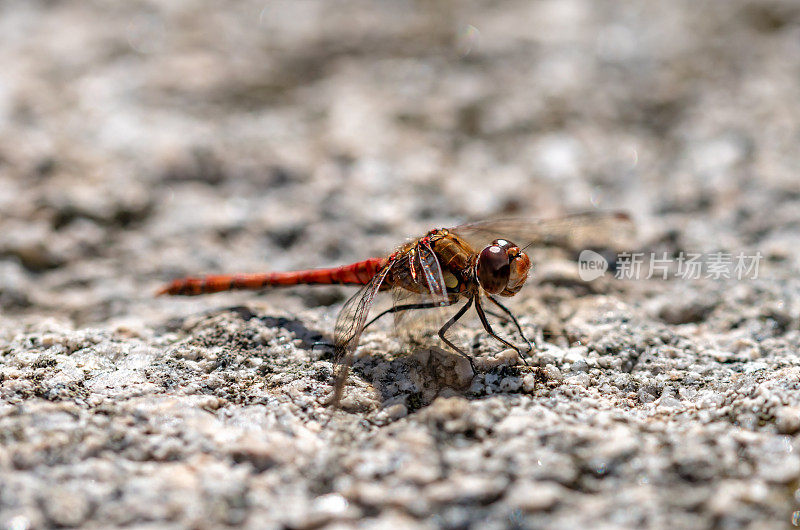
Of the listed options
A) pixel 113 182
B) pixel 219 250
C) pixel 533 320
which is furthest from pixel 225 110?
pixel 533 320

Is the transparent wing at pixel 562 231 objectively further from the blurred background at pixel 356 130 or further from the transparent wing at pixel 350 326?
the transparent wing at pixel 350 326

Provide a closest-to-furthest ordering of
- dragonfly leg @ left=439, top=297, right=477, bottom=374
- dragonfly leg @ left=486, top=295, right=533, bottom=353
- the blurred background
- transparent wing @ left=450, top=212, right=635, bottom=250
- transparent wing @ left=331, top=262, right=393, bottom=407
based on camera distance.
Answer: transparent wing @ left=331, top=262, right=393, bottom=407 → dragonfly leg @ left=439, top=297, right=477, bottom=374 → dragonfly leg @ left=486, top=295, right=533, bottom=353 → transparent wing @ left=450, top=212, right=635, bottom=250 → the blurred background

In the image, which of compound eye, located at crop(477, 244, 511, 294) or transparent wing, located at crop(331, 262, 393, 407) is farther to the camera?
compound eye, located at crop(477, 244, 511, 294)

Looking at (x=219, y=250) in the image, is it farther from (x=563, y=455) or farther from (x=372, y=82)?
(x=563, y=455)

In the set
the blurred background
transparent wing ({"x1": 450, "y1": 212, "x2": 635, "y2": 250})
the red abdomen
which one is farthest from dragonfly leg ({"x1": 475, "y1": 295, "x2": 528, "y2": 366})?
the blurred background

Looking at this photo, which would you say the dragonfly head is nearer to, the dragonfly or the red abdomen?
the dragonfly

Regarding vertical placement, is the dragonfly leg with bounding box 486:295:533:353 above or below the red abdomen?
below

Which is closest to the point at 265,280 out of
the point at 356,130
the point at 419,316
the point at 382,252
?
the point at 382,252

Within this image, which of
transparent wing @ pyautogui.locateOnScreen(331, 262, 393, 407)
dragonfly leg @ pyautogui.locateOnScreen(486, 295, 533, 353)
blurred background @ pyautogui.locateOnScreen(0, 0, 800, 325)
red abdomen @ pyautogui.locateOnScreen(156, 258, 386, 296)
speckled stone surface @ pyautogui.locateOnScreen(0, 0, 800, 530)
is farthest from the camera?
blurred background @ pyautogui.locateOnScreen(0, 0, 800, 325)

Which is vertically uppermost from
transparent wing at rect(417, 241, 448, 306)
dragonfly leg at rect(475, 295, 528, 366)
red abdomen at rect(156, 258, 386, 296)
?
transparent wing at rect(417, 241, 448, 306)
